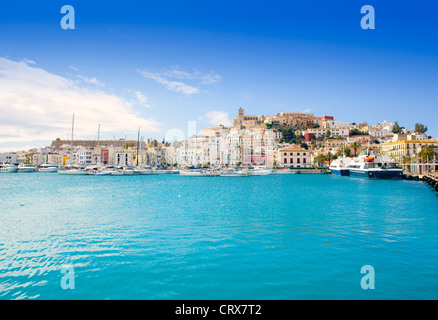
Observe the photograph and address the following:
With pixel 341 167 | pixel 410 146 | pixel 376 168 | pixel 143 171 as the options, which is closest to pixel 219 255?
pixel 376 168

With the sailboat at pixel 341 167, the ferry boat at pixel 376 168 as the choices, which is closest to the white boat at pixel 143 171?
the sailboat at pixel 341 167

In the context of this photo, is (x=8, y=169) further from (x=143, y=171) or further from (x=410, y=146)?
(x=410, y=146)

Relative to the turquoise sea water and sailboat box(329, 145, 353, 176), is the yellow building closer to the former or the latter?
sailboat box(329, 145, 353, 176)

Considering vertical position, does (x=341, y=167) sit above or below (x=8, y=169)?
above

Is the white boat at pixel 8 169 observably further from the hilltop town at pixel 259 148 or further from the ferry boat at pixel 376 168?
the ferry boat at pixel 376 168

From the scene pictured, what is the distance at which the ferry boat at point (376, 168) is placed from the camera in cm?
6102

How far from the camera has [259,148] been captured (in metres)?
133

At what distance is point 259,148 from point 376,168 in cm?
7285

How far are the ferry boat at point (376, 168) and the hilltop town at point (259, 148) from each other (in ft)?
98.4

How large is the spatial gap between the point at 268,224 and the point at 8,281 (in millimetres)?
13704
